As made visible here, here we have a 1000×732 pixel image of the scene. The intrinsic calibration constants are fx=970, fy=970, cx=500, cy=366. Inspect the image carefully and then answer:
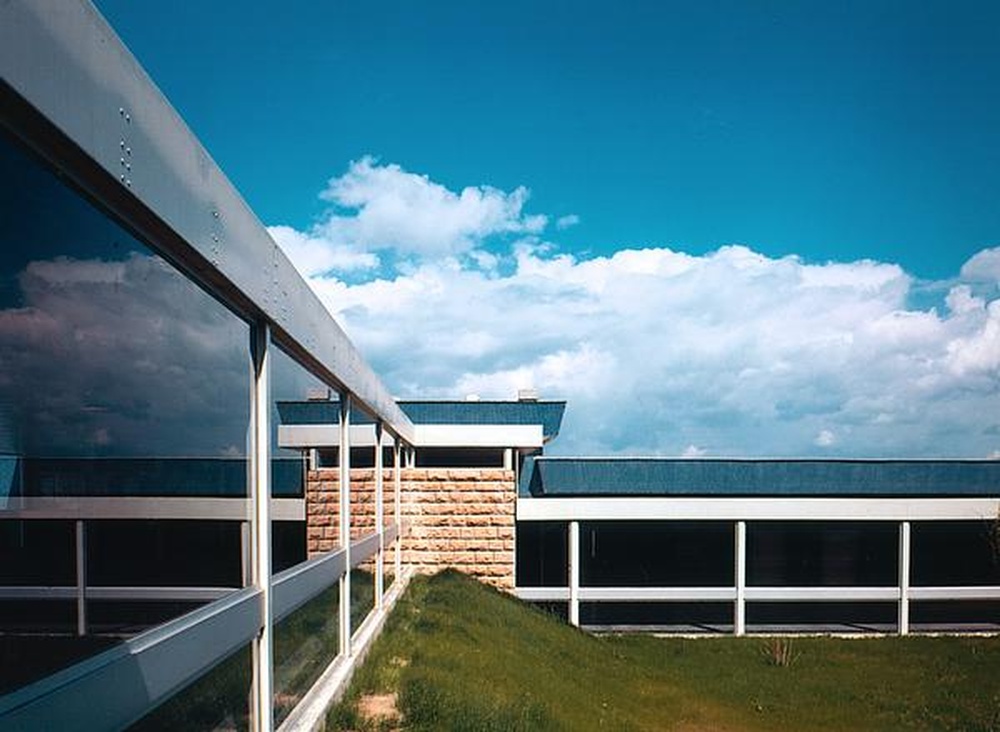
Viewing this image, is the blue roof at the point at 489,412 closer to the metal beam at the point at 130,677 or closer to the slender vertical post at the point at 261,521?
the slender vertical post at the point at 261,521

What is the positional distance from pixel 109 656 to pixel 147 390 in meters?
0.84

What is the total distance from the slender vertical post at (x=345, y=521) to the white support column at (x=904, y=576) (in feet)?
47.0

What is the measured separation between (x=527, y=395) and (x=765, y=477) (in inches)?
221

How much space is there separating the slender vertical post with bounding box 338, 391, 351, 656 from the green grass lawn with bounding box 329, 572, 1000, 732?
0.36 m

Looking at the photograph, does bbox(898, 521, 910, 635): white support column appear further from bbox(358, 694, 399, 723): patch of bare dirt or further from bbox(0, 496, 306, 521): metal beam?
bbox(0, 496, 306, 521): metal beam

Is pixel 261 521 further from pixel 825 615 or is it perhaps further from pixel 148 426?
pixel 825 615

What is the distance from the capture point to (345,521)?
8.02 metres

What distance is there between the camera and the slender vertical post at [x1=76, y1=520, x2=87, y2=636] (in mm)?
2734

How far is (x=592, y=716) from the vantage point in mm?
9469

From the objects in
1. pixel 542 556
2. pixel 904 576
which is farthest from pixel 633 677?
pixel 904 576

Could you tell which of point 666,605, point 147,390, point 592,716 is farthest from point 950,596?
point 147,390

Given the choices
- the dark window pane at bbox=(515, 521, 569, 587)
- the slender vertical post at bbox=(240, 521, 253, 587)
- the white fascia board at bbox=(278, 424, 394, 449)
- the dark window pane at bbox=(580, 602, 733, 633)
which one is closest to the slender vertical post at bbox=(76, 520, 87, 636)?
the slender vertical post at bbox=(240, 521, 253, 587)

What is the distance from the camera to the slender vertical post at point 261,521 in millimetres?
4547

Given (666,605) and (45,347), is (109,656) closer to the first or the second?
Answer: (45,347)
